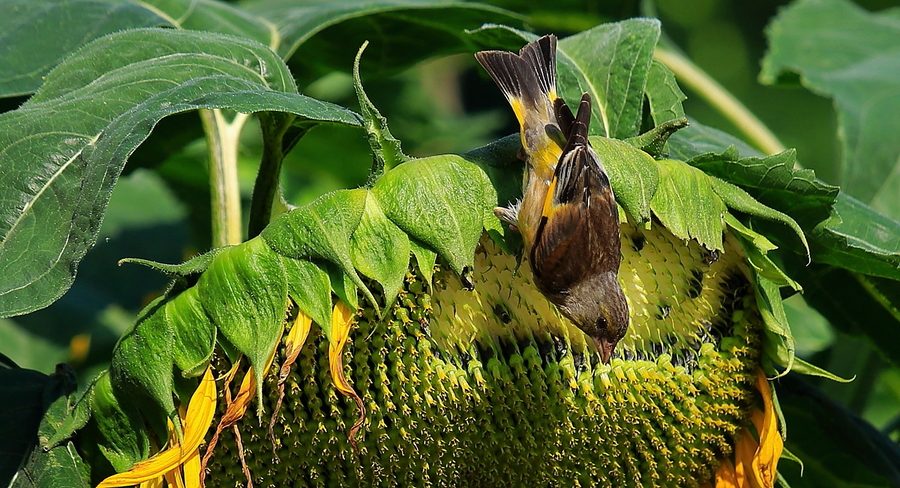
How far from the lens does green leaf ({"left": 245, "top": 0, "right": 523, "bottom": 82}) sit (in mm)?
1901

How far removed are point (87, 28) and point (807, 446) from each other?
4.74ft

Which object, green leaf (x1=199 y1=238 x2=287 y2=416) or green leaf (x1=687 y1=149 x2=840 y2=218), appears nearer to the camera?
green leaf (x1=199 y1=238 x2=287 y2=416)

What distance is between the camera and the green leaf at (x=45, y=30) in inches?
61.3

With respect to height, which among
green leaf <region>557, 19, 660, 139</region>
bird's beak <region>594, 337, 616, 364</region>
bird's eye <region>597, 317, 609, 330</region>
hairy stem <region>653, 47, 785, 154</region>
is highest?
green leaf <region>557, 19, 660, 139</region>

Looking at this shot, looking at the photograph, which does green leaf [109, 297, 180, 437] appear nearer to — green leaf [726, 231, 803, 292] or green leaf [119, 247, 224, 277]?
green leaf [119, 247, 224, 277]

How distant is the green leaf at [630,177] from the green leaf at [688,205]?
0.09 feet

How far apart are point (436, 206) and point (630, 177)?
224mm

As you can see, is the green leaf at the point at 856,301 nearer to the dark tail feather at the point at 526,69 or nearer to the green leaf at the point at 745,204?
the green leaf at the point at 745,204

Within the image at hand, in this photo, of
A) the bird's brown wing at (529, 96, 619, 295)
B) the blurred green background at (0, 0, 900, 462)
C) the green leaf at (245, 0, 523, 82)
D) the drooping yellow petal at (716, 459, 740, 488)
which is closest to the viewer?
the bird's brown wing at (529, 96, 619, 295)

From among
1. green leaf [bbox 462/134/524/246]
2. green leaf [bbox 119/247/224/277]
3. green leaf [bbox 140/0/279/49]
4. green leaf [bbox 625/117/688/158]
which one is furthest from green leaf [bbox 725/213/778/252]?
green leaf [bbox 140/0/279/49]

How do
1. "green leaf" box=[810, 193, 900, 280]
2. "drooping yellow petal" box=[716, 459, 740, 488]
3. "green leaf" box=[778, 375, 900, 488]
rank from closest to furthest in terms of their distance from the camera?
"green leaf" box=[810, 193, 900, 280] → "drooping yellow petal" box=[716, 459, 740, 488] → "green leaf" box=[778, 375, 900, 488]

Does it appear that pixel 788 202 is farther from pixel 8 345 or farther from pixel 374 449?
pixel 8 345

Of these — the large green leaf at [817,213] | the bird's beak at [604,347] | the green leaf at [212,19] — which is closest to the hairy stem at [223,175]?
the green leaf at [212,19]

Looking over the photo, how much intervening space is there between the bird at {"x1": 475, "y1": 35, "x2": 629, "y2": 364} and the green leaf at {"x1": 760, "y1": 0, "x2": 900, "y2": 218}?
3.19 feet
